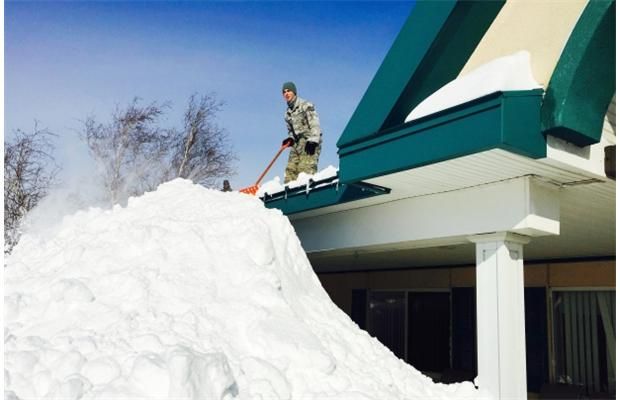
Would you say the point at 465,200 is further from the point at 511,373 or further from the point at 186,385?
the point at 186,385

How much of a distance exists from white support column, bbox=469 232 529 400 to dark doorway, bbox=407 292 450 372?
573 centimetres

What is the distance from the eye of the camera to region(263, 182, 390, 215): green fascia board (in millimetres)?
6230

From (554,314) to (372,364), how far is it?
236 inches

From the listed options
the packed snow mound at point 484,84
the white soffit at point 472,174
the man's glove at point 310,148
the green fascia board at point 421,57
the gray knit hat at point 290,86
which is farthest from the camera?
the gray knit hat at point 290,86

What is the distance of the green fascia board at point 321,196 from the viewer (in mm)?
6230

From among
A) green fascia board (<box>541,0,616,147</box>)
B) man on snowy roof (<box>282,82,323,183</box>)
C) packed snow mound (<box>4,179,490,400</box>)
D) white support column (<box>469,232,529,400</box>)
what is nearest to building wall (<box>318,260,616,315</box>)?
man on snowy roof (<box>282,82,323,183</box>)

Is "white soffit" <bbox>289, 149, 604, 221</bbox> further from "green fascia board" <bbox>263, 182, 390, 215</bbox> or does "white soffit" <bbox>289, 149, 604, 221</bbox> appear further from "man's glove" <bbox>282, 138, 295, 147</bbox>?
"man's glove" <bbox>282, 138, 295, 147</bbox>

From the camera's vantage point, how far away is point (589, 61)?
176 inches

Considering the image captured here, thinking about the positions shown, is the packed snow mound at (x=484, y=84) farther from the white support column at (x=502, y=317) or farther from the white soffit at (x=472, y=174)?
the white support column at (x=502, y=317)

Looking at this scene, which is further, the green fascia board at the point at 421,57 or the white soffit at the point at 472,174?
the green fascia board at the point at 421,57

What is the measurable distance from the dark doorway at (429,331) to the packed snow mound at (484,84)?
647 cm

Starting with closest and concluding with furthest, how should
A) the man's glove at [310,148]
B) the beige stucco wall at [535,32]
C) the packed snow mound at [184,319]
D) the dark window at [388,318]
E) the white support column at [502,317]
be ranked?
the packed snow mound at [184,319], the white support column at [502,317], the beige stucco wall at [535,32], the man's glove at [310,148], the dark window at [388,318]

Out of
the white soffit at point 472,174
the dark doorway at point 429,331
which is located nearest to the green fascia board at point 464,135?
the white soffit at point 472,174

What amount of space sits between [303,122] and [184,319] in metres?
4.87
